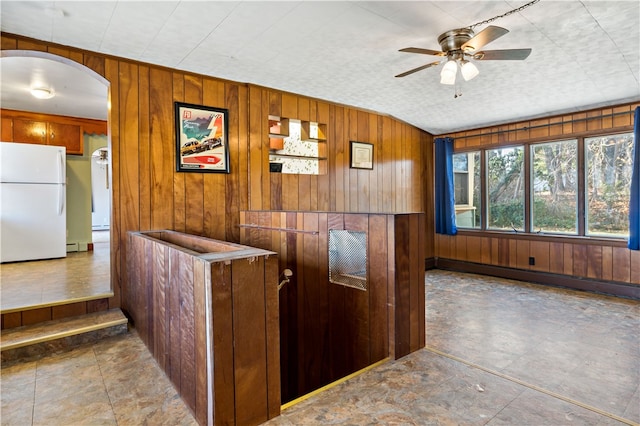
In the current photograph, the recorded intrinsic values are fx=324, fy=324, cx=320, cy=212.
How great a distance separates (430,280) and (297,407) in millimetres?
4009

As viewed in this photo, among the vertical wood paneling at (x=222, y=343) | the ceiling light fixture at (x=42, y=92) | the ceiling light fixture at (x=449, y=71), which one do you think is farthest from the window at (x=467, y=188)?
the ceiling light fixture at (x=42, y=92)

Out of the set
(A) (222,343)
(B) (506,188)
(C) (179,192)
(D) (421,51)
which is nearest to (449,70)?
(D) (421,51)

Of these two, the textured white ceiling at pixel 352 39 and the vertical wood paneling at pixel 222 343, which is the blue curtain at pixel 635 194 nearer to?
the textured white ceiling at pixel 352 39

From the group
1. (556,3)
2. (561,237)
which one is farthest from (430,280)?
(556,3)

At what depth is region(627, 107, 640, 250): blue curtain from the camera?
3898 millimetres

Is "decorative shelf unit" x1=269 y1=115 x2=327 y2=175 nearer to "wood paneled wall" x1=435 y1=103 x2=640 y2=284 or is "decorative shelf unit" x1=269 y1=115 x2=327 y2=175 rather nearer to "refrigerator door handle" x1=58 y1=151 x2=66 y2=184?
"wood paneled wall" x1=435 y1=103 x2=640 y2=284

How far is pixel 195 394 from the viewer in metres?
1.54

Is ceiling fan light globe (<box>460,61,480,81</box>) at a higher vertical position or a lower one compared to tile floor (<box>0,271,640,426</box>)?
higher

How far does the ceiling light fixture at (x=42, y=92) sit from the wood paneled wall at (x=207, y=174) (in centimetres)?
165

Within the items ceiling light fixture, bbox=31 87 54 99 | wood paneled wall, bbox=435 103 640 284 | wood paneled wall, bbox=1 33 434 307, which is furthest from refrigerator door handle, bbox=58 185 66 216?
wood paneled wall, bbox=435 103 640 284

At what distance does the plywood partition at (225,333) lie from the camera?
1380 millimetres

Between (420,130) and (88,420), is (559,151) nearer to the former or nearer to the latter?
(420,130)

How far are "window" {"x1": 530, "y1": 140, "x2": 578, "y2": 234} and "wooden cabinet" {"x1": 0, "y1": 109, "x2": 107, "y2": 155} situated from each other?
727 cm

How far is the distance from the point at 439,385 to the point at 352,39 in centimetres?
265
